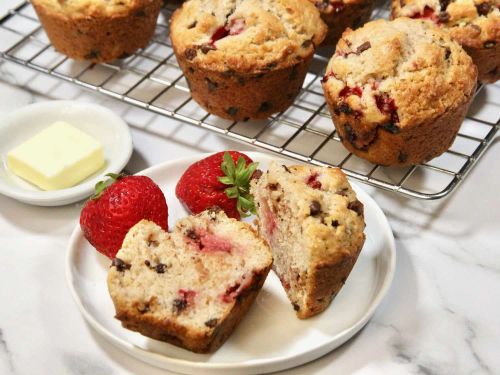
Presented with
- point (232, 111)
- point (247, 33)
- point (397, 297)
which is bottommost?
point (397, 297)

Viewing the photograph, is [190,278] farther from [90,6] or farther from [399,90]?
[90,6]

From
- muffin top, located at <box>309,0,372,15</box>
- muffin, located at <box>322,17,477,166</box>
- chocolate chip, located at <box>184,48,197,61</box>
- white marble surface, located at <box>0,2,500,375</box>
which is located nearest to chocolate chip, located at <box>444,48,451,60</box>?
muffin, located at <box>322,17,477,166</box>

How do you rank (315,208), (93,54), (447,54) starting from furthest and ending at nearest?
(93,54)
(447,54)
(315,208)

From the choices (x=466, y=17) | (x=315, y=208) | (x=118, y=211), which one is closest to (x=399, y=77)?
(x=466, y=17)

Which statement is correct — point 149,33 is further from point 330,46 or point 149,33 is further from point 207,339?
point 207,339

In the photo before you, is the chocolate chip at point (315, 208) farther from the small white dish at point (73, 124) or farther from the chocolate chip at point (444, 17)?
the chocolate chip at point (444, 17)

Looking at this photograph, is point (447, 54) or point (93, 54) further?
point (93, 54)

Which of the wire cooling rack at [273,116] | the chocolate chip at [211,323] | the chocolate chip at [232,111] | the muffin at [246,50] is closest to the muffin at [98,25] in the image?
the wire cooling rack at [273,116]
